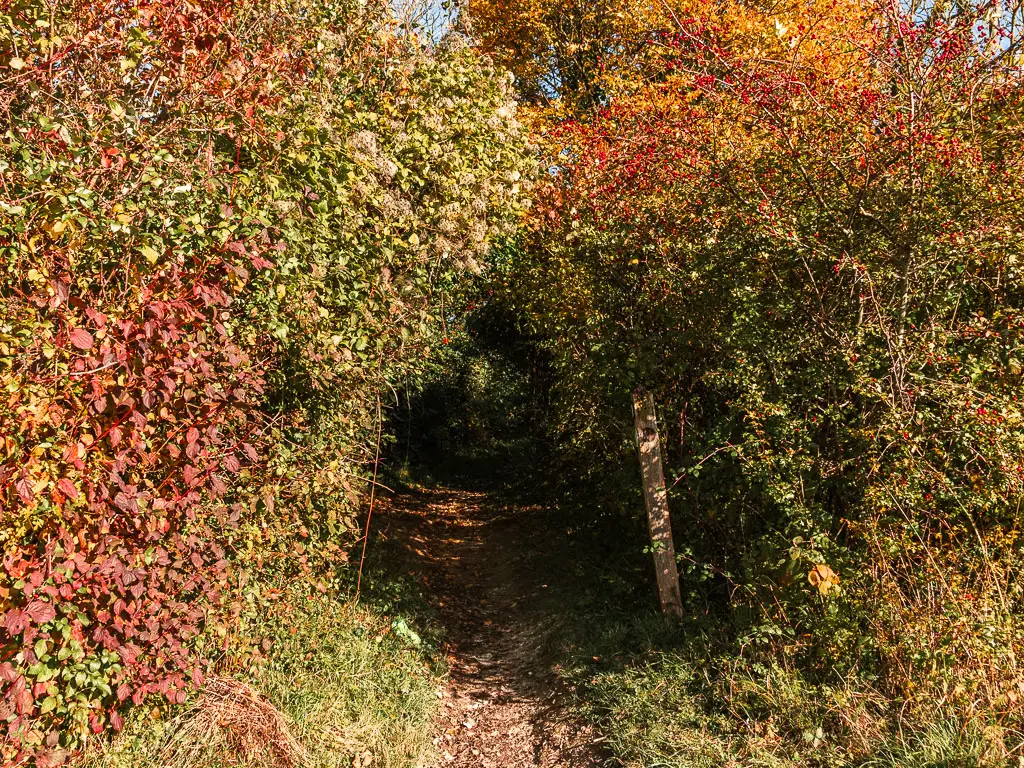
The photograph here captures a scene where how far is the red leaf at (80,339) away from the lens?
3.21 m

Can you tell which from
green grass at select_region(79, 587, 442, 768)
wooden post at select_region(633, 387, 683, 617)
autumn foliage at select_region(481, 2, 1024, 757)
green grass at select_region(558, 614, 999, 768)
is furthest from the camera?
wooden post at select_region(633, 387, 683, 617)

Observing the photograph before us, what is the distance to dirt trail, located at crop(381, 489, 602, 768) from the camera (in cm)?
564

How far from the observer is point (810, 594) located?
16.1 ft

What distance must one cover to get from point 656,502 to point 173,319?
411cm

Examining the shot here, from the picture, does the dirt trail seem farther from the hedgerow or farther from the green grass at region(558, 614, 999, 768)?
the hedgerow

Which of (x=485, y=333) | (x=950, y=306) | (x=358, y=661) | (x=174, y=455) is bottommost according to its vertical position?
(x=358, y=661)

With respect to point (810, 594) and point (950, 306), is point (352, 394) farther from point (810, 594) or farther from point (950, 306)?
point (950, 306)

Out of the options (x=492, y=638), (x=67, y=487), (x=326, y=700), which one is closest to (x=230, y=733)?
(x=326, y=700)

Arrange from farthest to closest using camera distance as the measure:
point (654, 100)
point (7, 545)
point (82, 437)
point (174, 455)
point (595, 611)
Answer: point (654, 100), point (595, 611), point (174, 455), point (82, 437), point (7, 545)

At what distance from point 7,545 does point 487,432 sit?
16.4 metres

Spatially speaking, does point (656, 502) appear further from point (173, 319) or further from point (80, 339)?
point (80, 339)

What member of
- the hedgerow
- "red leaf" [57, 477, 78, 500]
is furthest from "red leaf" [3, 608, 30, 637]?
"red leaf" [57, 477, 78, 500]

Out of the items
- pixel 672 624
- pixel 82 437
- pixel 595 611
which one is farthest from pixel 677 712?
pixel 82 437

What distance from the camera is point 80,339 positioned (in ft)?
10.6
